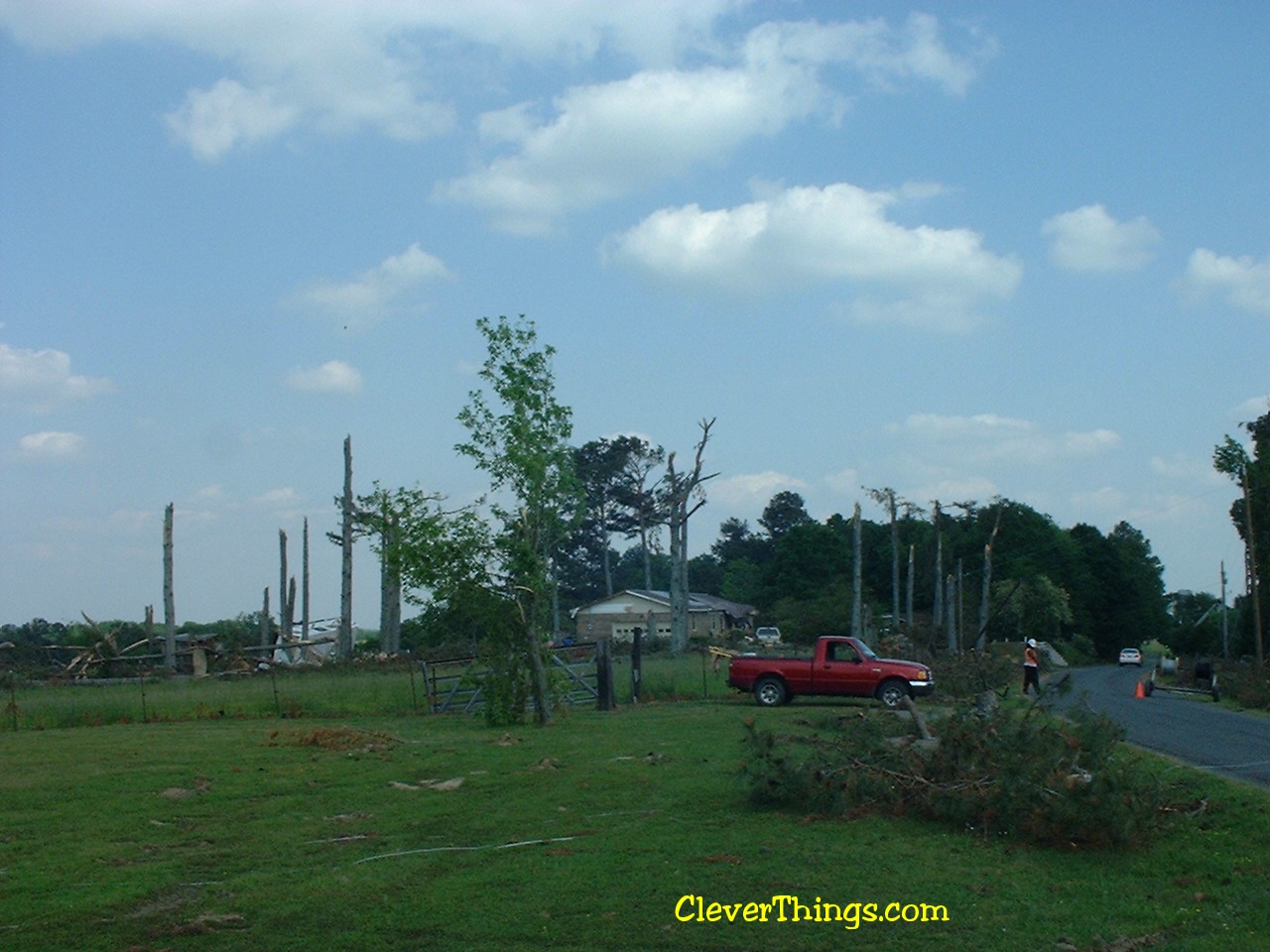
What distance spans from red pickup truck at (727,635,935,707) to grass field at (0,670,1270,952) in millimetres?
12480

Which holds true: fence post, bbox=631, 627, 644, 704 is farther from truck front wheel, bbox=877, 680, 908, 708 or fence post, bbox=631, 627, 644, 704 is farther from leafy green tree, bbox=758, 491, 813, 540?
leafy green tree, bbox=758, 491, 813, 540

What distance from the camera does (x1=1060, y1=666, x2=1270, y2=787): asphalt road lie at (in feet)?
57.4

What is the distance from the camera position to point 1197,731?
79.7 ft

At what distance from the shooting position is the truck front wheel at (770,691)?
30406 millimetres

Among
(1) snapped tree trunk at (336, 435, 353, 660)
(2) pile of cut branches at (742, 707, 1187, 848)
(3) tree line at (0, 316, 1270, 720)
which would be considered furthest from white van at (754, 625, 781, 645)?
(2) pile of cut branches at (742, 707, 1187, 848)

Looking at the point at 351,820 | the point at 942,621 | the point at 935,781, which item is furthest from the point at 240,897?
the point at 942,621

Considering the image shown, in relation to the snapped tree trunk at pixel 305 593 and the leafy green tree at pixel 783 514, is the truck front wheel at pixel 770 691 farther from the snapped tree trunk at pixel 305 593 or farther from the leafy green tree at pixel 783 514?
the leafy green tree at pixel 783 514

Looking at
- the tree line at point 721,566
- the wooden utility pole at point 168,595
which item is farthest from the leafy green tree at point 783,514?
the wooden utility pole at point 168,595

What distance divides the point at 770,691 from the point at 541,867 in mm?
20058

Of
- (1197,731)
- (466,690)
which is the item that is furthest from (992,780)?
(466,690)

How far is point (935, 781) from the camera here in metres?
12.9

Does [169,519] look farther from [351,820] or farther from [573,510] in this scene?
[351,820]

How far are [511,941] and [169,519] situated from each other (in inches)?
1747

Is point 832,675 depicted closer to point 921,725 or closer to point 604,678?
point 604,678
